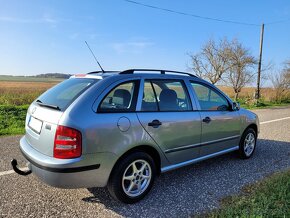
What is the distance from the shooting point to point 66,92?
3590mm

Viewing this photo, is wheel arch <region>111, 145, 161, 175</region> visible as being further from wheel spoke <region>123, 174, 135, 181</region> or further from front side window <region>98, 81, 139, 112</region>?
front side window <region>98, 81, 139, 112</region>

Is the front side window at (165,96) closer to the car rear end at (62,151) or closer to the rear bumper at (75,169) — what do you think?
the car rear end at (62,151)

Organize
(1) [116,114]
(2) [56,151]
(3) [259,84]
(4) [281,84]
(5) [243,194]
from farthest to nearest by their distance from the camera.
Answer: (4) [281,84] < (3) [259,84] < (5) [243,194] < (1) [116,114] < (2) [56,151]

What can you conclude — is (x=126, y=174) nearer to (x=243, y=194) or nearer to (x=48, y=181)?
(x=48, y=181)

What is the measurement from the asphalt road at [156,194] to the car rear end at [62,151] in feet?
1.43

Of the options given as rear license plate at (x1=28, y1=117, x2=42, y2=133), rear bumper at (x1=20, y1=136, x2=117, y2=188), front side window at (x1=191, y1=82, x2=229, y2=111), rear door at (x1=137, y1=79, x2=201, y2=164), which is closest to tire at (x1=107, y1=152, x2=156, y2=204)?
rear bumper at (x1=20, y1=136, x2=117, y2=188)

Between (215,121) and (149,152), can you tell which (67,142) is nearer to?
(149,152)

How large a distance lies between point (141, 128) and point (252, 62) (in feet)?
73.9

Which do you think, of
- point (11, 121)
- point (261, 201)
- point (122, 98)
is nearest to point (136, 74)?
point (122, 98)

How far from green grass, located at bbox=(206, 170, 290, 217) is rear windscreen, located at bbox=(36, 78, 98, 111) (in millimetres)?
2130

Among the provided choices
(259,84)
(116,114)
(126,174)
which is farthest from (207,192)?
(259,84)

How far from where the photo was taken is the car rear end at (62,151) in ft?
9.63

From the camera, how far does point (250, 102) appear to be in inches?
768

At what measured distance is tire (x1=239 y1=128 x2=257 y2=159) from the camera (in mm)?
5332
